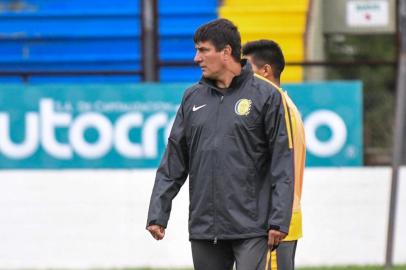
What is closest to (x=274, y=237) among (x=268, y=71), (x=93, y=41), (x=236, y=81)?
(x=236, y=81)

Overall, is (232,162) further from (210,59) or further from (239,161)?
(210,59)

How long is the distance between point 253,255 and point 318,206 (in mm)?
6027

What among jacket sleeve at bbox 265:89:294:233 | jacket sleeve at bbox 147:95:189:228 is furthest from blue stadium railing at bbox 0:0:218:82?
jacket sleeve at bbox 265:89:294:233

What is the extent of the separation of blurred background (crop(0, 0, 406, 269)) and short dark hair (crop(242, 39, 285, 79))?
471cm

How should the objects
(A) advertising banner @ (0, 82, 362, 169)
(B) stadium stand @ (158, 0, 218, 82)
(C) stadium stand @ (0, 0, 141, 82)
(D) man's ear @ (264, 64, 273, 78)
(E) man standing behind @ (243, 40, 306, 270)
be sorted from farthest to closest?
(C) stadium stand @ (0, 0, 141, 82) → (B) stadium stand @ (158, 0, 218, 82) → (A) advertising banner @ (0, 82, 362, 169) → (D) man's ear @ (264, 64, 273, 78) → (E) man standing behind @ (243, 40, 306, 270)

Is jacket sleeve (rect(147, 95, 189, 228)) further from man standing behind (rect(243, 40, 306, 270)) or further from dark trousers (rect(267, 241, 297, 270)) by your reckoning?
dark trousers (rect(267, 241, 297, 270))

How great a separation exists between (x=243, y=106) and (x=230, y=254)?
2.51 ft

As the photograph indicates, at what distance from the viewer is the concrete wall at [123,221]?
1188 centimetres

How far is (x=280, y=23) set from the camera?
42.0ft

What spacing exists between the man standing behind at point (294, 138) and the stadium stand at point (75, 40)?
562 centimetres

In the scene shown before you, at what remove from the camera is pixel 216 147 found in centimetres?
594

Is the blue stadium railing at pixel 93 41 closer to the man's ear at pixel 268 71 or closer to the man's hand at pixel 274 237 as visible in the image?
the man's ear at pixel 268 71

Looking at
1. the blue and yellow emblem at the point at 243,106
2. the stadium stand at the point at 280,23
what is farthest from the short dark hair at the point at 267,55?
the stadium stand at the point at 280,23

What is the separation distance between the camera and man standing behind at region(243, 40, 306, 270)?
633 centimetres
